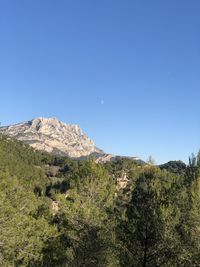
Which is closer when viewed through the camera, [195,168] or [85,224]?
[85,224]

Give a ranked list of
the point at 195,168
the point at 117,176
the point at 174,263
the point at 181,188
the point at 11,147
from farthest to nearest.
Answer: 1. the point at 11,147
2. the point at 117,176
3. the point at 195,168
4. the point at 181,188
5. the point at 174,263

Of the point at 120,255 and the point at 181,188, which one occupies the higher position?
the point at 181,188

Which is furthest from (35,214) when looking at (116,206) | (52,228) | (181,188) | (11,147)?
(11,147)

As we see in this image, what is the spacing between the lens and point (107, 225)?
132 feet

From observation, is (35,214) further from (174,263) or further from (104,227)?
(174,263)

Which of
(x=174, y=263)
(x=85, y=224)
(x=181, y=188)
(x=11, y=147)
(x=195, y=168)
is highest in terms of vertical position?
(x=11, y=147)

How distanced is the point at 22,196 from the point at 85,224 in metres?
8.42

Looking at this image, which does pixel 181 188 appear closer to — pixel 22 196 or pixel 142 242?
pixel 142 242

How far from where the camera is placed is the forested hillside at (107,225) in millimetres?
35938

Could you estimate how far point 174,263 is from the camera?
3597cm

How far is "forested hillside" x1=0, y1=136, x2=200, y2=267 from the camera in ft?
118

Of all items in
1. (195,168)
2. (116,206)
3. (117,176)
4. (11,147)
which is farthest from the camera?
(11,147)

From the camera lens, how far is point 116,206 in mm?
44344

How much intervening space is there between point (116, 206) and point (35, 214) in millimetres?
11980
